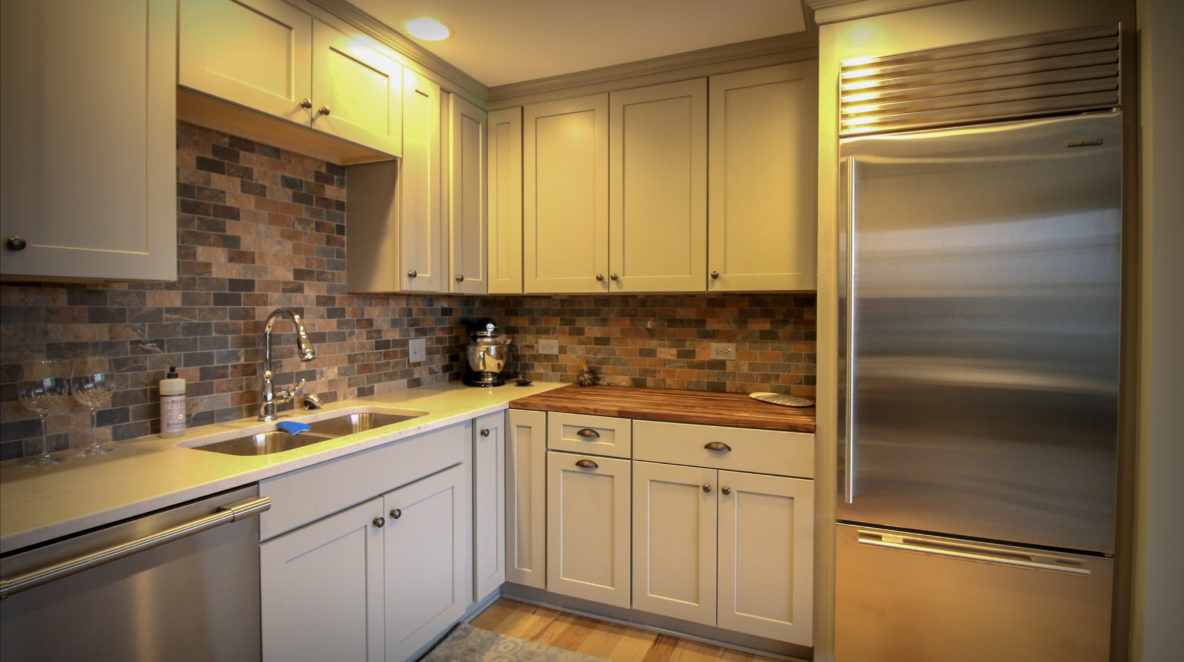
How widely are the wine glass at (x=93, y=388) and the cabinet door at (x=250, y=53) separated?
0.79 metres

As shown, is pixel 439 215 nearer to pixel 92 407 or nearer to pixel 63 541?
pixel 92 407

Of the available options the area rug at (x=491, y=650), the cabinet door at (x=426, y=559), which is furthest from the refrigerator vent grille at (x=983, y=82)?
the area rug at (x=491, y=650)

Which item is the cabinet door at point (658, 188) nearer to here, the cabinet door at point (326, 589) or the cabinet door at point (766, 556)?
the cabinet door at point (766, 556)

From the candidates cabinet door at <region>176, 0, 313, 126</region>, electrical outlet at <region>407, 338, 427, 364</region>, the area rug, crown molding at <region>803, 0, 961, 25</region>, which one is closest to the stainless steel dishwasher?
the area rug

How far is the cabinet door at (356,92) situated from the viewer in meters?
1.86

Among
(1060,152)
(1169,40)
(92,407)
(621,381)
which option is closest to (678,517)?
(621,381)

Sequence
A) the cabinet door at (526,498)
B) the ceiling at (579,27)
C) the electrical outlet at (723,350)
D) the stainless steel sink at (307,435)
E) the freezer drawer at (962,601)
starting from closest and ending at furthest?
the freezer drawer at (962,601) < the stainless steel sink at (307,435) < the ceiling at (579,27) < the cabinet door at (526,498) < the electrical outlet at (723,350)

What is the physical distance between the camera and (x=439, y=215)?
2.44m

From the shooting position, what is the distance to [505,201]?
274 cm

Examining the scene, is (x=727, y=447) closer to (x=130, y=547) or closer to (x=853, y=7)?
(x=853, y=7)

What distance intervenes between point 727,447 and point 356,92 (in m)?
1.81

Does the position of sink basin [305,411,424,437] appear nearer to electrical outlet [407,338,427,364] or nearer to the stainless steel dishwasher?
electrical outlet [407,338,427,364]

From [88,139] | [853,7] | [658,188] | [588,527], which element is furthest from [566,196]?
[88,139]

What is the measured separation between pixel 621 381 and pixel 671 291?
0.63 m
